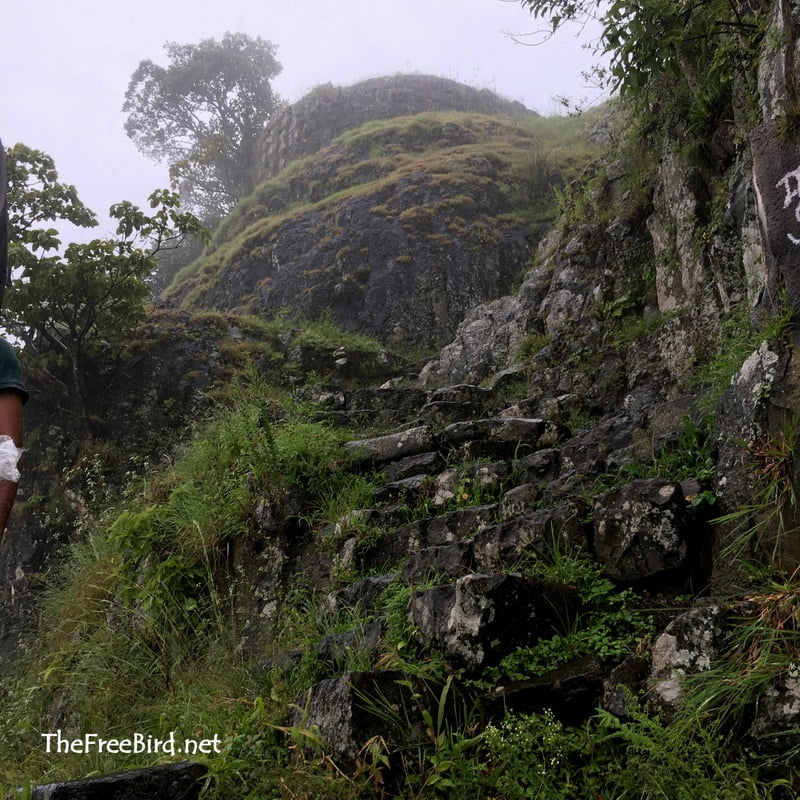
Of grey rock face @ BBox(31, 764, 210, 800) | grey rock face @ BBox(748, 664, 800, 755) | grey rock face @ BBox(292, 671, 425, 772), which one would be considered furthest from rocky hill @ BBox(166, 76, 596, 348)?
grey rock face @ BBox(748, 664, 800, 755)

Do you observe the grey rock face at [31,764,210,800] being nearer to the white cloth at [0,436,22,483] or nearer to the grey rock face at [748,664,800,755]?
the white cloth at [0,436,22,483]

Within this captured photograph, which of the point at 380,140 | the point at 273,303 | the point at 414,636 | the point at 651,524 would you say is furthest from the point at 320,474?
the point at 380,140

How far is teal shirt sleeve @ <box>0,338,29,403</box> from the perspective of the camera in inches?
77.0

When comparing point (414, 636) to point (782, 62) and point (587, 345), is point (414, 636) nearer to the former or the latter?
point (782, 62)

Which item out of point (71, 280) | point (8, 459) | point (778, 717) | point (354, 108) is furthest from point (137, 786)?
point (354, 108)

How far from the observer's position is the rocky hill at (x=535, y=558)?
2.46m

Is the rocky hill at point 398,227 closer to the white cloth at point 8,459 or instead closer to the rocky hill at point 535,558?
the rocky hill at point 535,558

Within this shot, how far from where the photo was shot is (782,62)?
12.2ft

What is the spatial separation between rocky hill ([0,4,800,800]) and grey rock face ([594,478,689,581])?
0.01 meters

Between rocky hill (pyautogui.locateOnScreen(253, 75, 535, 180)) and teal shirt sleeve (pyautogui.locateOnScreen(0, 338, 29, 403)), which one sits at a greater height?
rocky hill (pyautogui.locateOnScreen(253, 75, 535, 180))

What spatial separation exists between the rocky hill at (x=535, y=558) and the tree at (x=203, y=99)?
993 inches

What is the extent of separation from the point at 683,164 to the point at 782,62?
2.66 m

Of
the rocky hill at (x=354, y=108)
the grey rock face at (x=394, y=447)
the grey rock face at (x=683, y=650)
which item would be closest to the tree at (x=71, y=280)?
the grey rock face at (x=394, y=447)

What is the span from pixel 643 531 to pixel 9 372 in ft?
8.88
